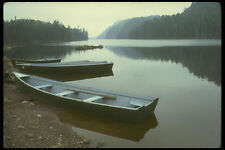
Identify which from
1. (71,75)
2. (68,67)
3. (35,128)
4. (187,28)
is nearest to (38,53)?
(68,67)

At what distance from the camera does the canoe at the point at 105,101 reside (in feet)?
28.9

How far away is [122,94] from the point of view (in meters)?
10.3

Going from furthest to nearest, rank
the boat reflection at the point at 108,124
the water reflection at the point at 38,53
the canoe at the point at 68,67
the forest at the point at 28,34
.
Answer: the forest at the point at 28,34, the water reflection at the point at 38,53, the canoe at the point at 68,67, the boat reflection at the point at 108,124

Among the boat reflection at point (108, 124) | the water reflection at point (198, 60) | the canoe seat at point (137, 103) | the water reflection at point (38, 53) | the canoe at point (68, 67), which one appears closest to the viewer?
the boat reflection at point (108, 124)

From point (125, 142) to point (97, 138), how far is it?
1.18 metres

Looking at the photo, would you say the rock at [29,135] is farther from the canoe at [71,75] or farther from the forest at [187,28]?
the forest at [187,28]

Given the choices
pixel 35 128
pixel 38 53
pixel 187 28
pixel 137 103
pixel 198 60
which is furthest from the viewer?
pixel 187 28

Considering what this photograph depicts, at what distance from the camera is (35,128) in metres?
8.30

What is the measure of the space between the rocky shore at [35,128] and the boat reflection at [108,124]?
0.59 metres

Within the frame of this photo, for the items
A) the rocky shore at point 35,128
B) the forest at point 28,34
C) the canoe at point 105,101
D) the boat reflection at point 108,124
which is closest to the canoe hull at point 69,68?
the canoe at point 105,101

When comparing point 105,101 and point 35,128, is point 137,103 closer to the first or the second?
point 105,101

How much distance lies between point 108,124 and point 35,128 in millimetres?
3196

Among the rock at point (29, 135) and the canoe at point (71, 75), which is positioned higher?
the canoe at point (71, 75)

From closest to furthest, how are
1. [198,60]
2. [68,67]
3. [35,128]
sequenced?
[35,128] → [68,67] → [198,60]
